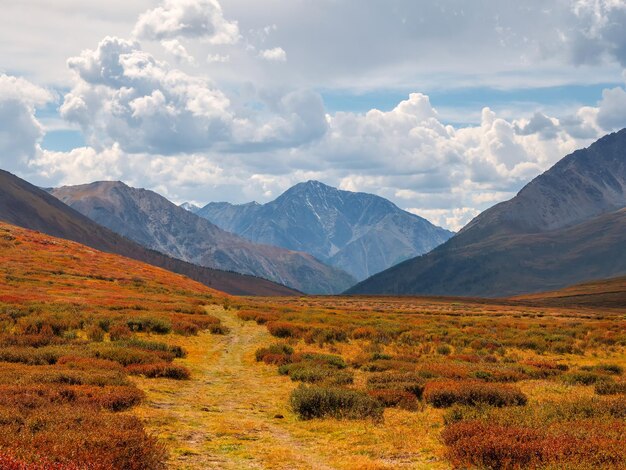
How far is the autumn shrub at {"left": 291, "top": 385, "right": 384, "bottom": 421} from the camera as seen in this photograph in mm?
17141

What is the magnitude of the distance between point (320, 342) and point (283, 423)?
2140cm

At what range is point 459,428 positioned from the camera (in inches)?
523

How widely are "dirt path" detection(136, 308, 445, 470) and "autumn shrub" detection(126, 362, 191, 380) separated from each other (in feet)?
1.89

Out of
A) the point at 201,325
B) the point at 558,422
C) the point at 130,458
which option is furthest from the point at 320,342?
the point at 130,458

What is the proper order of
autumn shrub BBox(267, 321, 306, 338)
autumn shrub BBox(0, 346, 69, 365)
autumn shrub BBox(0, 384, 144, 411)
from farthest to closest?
1. autumn shrub BBox(267, 321, 306, 338)
2. autumn shrub BBox(0, 346, 69, 365)
3. autumn shrub BBox(0, 384, 144, 411)

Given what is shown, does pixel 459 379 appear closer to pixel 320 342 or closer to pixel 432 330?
pixel 320 342

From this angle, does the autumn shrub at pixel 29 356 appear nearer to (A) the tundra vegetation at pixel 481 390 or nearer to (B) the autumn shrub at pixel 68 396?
(B) the autumn shrub at pixel 68 396

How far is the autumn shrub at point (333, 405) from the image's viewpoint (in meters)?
17.1

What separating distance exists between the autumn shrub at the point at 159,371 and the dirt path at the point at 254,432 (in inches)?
22.6

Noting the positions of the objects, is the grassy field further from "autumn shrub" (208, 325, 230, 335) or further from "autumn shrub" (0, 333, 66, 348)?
"autumn shrub" (208, 325, 230, 335)

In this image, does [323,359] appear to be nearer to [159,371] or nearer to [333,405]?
[159,371]

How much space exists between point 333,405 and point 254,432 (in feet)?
11.4

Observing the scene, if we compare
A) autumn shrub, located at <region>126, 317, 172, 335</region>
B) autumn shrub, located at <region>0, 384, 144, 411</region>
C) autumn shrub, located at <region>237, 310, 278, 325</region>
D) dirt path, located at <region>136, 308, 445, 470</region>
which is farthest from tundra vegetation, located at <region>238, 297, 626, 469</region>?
autumn shrub, located at <region>237, 310, 278, 325</region>

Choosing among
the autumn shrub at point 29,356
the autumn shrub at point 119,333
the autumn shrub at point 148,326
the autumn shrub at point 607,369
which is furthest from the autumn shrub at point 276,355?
the autumn shrub at point 607,369
